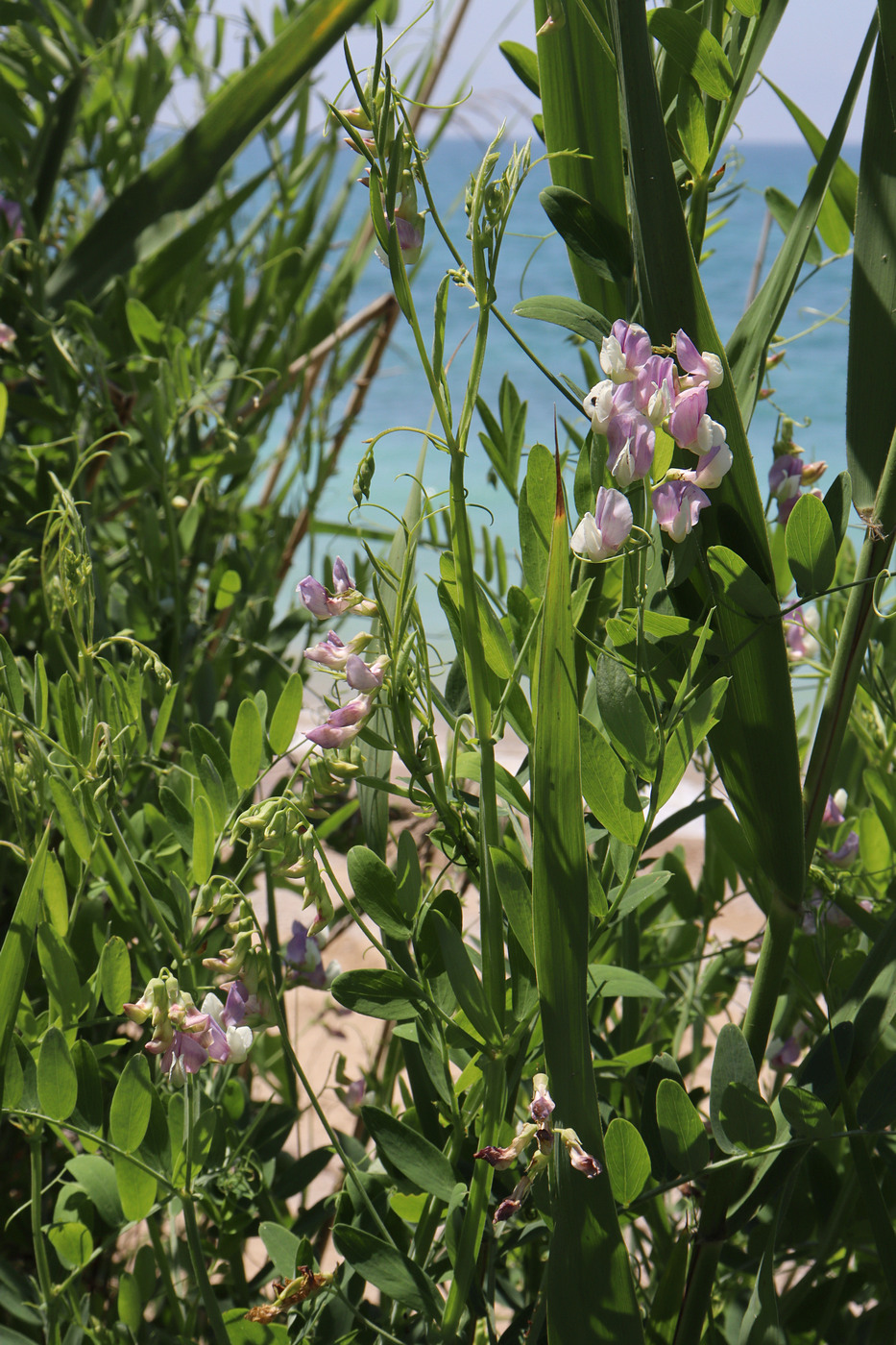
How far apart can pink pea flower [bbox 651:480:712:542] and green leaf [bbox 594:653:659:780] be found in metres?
0.04

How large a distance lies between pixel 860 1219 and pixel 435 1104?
0.74ft

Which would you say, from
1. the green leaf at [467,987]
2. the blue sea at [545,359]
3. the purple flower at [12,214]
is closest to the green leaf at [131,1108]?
the green leaf at [467,987]

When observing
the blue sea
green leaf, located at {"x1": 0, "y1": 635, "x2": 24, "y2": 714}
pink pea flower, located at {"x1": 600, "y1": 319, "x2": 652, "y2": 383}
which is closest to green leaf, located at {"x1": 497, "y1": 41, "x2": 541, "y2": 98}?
pink pea flower, located at {"x1": 600, "y1": 319, "x2": 652, "y2": 383}

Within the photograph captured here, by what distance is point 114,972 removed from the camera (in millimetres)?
370

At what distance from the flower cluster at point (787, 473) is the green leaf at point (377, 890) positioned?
0.23 metres

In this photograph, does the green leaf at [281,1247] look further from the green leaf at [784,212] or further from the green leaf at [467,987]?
the green leaf at [784,212]

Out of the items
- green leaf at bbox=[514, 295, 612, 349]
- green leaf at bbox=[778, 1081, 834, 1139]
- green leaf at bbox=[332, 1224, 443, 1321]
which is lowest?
green leaf at bbox=[332, 1224, 443, 1321]

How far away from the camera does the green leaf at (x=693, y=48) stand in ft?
0.96

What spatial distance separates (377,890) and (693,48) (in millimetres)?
276

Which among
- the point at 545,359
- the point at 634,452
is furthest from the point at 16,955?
the point at 545,359

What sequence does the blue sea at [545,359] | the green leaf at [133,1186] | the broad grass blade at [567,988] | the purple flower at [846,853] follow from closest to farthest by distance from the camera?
the broad grass blade at [567,988] < the green leaf at [133,1186] < the purple flower at [846,853] < the blue sea at [545,359]

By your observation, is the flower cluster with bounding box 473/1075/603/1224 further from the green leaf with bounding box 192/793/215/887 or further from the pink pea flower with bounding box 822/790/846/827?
the pink pea flower with bounding box 822/790/846/827

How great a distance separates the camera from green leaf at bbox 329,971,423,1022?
312 millimetres

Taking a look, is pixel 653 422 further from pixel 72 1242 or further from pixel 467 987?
pixel 72 1242
